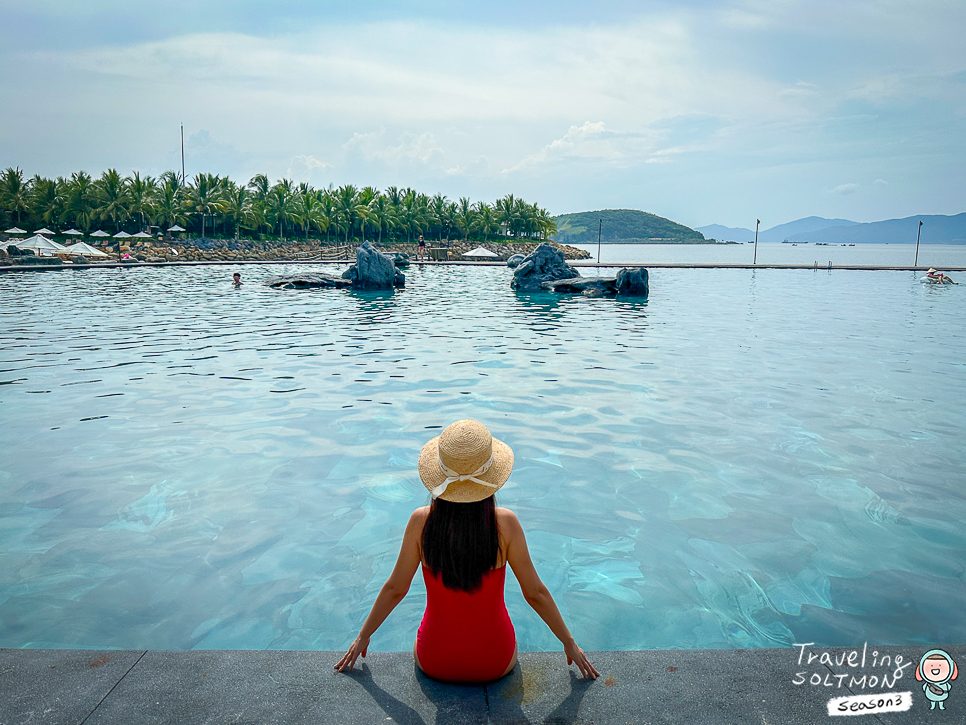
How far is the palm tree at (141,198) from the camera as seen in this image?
63.1 metres

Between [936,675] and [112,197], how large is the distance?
74186 millimetres

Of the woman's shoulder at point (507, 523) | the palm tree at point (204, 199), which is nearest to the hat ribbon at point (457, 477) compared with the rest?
the woman's shoulder at point (507, 523)

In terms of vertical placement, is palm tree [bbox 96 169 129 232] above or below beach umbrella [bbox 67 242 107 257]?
above

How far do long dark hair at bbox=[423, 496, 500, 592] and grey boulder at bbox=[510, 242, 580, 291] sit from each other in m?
28.2

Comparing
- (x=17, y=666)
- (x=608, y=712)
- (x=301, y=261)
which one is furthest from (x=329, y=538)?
(x=301, y=261)

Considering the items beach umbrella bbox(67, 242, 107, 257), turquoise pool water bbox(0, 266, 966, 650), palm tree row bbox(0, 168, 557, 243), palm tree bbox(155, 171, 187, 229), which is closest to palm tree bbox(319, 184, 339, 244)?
palm tree row bbox(0, 168, 557, 243)

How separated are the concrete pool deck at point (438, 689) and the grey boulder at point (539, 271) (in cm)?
2785

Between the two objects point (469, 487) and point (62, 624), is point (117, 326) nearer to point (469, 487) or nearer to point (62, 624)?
point (62, 624)

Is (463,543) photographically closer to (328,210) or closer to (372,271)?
(372,271)

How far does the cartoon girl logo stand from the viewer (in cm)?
273

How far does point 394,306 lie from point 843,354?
48.0 ft

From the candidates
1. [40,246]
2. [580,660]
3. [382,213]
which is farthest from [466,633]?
[382,213]

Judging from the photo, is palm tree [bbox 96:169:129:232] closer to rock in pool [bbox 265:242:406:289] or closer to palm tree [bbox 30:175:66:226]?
palm tree [bbox 30:175:66:226]

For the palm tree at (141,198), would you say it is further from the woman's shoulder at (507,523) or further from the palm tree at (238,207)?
the woman's shoulder at (507,523)
